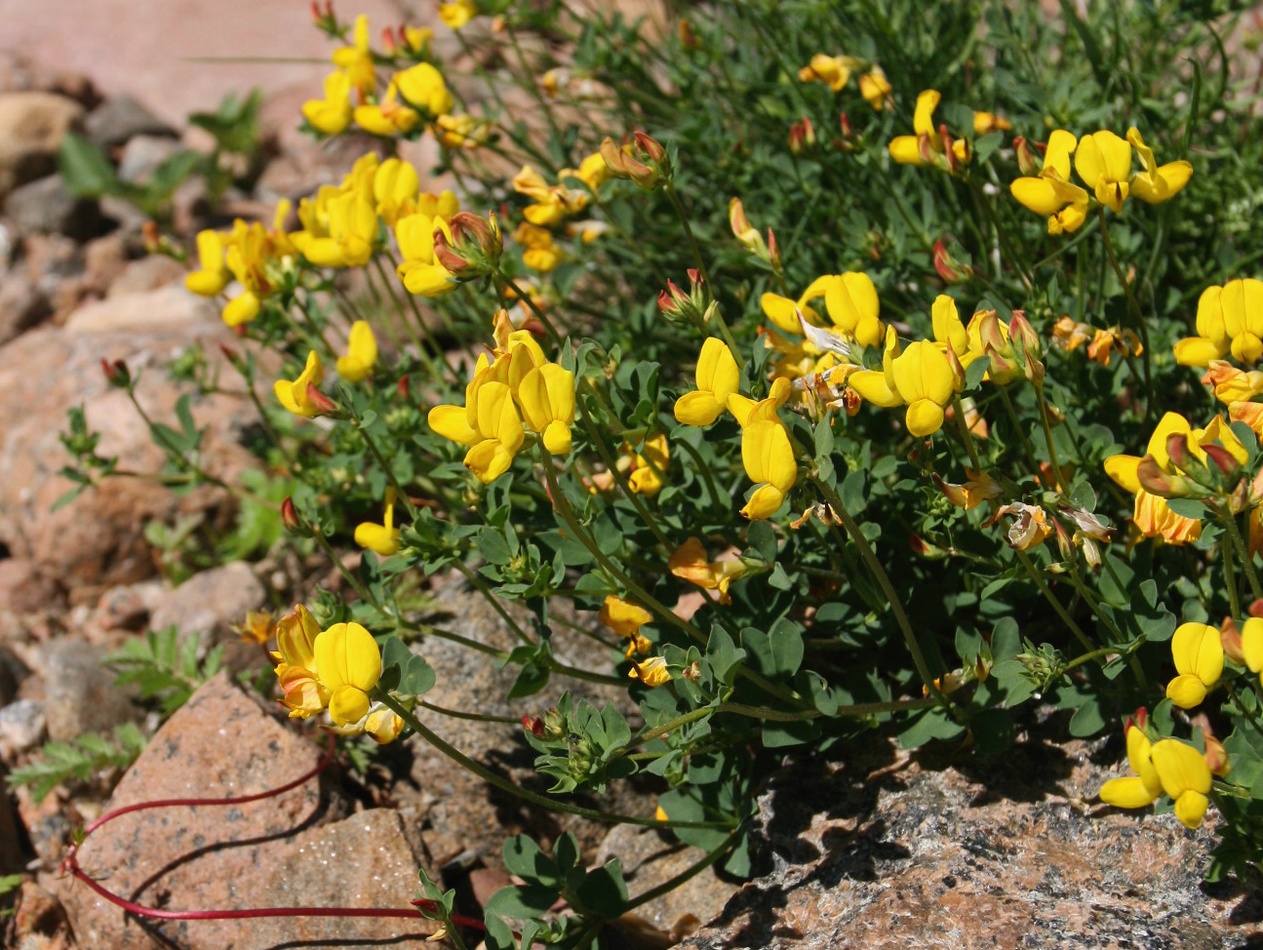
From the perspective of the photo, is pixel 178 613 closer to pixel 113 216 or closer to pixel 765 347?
pixel 765 347

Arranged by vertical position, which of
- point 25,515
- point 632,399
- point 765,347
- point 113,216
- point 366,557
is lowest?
point 25,515

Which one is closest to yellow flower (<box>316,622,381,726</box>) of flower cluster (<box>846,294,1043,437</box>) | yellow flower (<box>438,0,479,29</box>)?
flower cluster (<box>846,294,1043,437</box>)

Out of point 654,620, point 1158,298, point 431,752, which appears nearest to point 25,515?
point 431,752

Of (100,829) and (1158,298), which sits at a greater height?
(1158,298)

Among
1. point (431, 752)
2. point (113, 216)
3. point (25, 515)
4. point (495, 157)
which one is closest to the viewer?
point (431, 752)

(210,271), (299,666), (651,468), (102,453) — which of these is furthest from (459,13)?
(299,666)

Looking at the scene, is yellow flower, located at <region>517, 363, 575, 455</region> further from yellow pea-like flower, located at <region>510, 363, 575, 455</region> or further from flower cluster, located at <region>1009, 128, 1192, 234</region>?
flower cluster, located at <region>1009, 128, 1192, 234</region>

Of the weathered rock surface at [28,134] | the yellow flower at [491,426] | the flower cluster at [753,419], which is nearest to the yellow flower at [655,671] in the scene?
the flower cluster at [753,419]
